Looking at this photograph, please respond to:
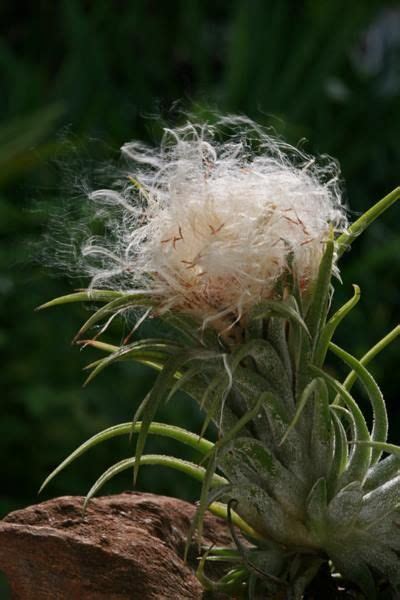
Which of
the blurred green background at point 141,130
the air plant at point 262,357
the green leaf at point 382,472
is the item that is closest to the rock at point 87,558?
the air plant at point 262,357

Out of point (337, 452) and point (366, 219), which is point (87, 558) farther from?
point (366, 219)

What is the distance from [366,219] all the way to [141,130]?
175 centimetres

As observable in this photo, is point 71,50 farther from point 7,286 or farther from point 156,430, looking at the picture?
point 156,430

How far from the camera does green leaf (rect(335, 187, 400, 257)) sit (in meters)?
0.71

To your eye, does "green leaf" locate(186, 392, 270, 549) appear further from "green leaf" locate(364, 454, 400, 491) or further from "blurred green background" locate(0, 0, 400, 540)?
"blurred green background" locate(0, 0, 400, 540)

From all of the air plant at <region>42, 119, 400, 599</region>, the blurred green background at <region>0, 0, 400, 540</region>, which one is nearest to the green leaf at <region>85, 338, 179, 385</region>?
the air plant at <region>42, 119, 400, 599</region>

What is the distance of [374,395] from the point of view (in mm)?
734

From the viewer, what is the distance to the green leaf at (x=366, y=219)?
0.71 meters

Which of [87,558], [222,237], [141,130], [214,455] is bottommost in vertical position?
[141,130]

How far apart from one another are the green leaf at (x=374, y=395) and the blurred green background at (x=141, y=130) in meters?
1.20

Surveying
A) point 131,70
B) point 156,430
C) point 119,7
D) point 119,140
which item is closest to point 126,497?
point 156,430

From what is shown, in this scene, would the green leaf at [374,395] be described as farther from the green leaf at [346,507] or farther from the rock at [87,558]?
the rock at [87,558]

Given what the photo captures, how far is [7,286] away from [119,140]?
35cm

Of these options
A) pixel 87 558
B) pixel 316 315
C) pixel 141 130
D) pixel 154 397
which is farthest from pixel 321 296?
pixel 141 130
